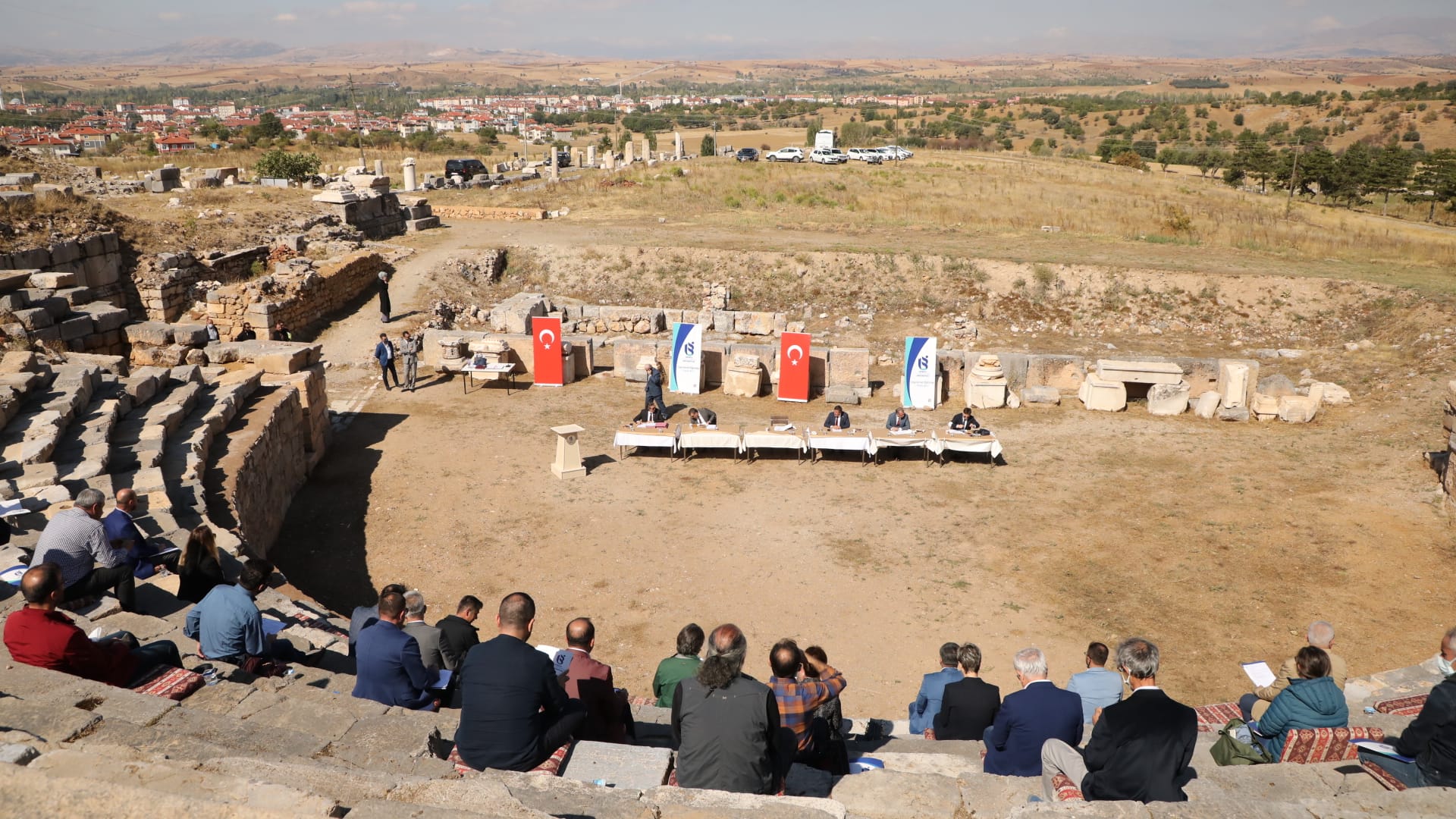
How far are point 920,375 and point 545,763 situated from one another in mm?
13843

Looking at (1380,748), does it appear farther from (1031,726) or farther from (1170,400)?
(1170,400)


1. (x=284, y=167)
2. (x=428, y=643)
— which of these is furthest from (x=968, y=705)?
(x=284, y=167)

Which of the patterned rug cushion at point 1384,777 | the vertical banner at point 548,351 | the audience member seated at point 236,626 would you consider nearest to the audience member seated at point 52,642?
the audience member seated at point 236,626

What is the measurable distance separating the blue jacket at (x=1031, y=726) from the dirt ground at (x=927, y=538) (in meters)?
2.65

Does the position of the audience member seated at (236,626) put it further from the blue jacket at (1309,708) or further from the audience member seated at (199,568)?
the blue jacket at (1309,708)

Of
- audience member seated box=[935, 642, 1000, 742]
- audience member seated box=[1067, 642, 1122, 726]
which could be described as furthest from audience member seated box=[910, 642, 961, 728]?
audience member seated box=[1067, 642, 1122, 726]

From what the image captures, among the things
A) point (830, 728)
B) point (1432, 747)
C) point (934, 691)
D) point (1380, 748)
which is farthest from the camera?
point (934, 691)

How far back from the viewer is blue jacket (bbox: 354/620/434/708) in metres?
6.64

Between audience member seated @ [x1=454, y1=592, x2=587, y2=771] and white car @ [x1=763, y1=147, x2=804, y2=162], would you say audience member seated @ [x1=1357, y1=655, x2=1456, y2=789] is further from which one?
white car @ [x1=763, y1=147, x2=804, y2=162]

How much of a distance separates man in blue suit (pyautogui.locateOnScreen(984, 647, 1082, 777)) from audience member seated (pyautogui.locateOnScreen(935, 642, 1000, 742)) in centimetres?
49

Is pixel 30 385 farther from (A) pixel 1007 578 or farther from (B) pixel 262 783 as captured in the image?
(A) pixel 1007 578

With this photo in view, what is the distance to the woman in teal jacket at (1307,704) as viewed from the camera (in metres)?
6.24

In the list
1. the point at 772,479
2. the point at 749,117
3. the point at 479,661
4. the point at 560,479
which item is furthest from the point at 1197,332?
the point at 749,117

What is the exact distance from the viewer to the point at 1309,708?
6262 millimetres
